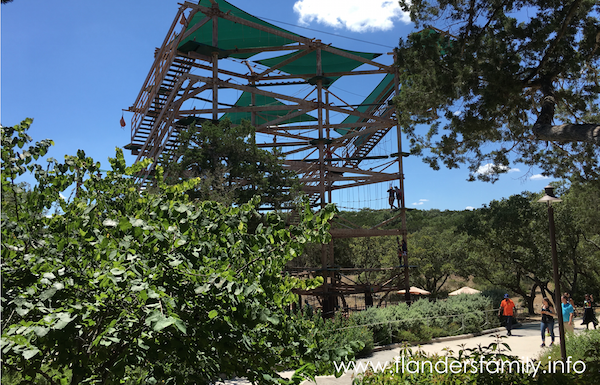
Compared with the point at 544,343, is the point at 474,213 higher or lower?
higher

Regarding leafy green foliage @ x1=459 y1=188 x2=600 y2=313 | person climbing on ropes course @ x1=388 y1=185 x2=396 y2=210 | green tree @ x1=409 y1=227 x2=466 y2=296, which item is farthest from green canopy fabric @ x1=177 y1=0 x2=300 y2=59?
green tree @ x1=409 y1=227 x2=466 y2=296

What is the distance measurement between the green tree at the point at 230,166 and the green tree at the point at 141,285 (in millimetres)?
11075

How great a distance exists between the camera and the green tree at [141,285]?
2539mm

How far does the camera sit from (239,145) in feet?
53.7

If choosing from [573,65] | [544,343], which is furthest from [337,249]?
[573,65]

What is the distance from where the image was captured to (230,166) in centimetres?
1623

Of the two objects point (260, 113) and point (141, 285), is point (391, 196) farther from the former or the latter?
point (141, 285)

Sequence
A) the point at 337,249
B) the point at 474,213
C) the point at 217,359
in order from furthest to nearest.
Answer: the point at 337,249, the point at 474,213, the point at 217,359

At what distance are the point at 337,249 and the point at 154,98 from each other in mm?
27293

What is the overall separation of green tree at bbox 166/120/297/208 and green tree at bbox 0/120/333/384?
36.3 ft

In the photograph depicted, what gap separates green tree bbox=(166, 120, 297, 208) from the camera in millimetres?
15359

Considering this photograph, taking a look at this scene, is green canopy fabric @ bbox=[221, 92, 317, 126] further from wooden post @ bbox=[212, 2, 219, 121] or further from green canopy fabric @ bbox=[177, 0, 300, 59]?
wooden post @ bbox=[212, 2, 219, 121]

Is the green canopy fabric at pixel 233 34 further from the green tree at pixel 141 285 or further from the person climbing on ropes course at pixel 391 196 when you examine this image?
the green tree at pixel 141 285

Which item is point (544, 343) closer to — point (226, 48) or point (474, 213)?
point (474, 213)
